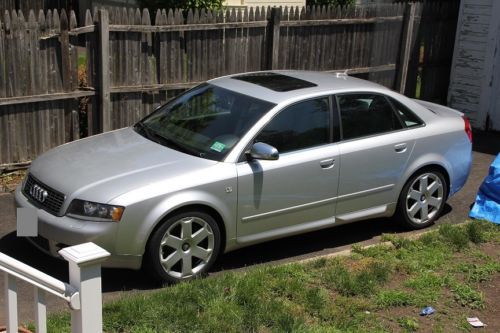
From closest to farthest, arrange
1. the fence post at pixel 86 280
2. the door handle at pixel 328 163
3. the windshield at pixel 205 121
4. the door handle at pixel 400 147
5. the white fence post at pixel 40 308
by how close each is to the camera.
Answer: the fence post at pixel 86 280 < the white fence post at pixel 40 308 < the windshield at pixel 205 121 < the door handle at pixel 328 163 < the door handle at pixel 400 147

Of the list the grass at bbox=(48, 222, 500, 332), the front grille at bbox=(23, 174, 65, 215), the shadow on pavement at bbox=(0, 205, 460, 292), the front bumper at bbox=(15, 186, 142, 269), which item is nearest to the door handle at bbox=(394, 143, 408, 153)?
the shadow on pavement at bbox=(0, 205, 460, 292)

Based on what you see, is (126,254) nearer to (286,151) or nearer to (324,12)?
(286,151)

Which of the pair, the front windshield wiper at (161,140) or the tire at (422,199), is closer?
the front windshield wiper at (161,140)

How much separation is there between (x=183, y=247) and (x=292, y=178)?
1.17m

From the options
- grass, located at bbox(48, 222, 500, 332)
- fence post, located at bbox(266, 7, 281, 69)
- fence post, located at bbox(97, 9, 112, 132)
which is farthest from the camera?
fence post, located at bbox(266, 7, 281, 69)

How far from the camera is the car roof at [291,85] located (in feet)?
20.7

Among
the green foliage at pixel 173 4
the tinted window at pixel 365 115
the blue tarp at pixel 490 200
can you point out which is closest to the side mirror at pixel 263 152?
the tinted window at pixel 365 115

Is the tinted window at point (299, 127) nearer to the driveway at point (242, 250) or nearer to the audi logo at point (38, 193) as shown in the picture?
the driveway at point (242, 250)

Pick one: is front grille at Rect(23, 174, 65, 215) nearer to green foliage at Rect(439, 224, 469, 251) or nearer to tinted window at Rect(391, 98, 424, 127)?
tinted window at Rect(391, 98, 424, 127)

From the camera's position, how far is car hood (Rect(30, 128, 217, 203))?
5.33 m

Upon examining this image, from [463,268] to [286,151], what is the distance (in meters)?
1.81

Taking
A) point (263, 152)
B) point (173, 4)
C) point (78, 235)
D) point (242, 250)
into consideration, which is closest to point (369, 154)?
point (263, 152)

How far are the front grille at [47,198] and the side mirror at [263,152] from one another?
1.58m

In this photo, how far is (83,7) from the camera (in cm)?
1731
